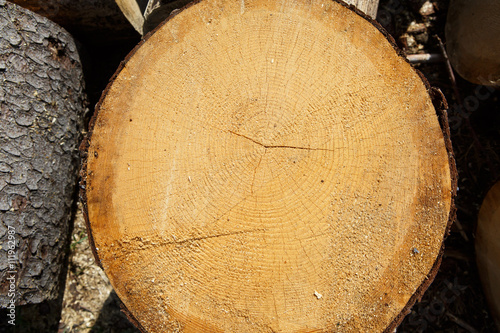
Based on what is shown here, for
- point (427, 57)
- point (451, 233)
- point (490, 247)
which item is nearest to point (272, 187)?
point (490, 247)

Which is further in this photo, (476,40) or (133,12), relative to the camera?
(133,12)

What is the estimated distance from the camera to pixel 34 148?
1862 millimetres

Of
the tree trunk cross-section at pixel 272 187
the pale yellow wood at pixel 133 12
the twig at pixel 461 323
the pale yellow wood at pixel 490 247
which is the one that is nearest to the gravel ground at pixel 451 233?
the twig at pixel 461 323

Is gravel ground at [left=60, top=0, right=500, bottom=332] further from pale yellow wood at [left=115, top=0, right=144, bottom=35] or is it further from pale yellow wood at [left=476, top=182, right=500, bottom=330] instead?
pale yellow wood at [left=115, top=0, right=144, bottom=35]

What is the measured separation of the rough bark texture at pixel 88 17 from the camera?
6.70 feet

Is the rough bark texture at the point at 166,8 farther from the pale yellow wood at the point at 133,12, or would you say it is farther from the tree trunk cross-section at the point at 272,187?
the tree trunk cross-section at the point at 272,187

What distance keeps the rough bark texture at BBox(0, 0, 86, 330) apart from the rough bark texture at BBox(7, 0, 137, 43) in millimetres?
148

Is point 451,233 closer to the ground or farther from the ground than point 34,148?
closer to the ground

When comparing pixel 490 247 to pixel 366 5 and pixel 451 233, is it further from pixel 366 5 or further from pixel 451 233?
pixel 366 5

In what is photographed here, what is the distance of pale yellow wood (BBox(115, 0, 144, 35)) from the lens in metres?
2.17

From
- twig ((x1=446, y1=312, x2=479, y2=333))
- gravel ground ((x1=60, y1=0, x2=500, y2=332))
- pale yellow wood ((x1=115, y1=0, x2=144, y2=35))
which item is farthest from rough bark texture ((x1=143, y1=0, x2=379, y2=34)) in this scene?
twig ((x1=446, y1=312, x2=479, y2=333))

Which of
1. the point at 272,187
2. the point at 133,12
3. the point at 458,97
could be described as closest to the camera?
the point at 272,187

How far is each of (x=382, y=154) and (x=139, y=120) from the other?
0.92 m

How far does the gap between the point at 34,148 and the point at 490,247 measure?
2.51 m
